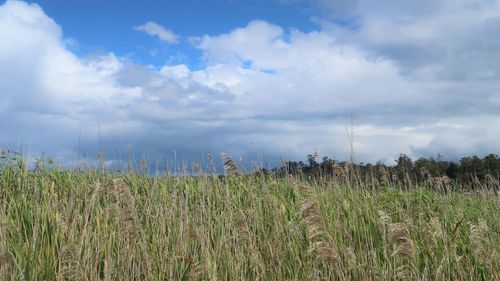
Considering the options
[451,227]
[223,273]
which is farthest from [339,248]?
[451,227]

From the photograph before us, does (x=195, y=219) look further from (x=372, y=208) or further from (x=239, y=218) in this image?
(x=372, y=208)

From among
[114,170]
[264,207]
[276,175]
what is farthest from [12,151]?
[276,175]

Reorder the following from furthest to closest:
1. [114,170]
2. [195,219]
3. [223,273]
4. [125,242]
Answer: [114,170] < [195,219] < [223,273] < [125,242]

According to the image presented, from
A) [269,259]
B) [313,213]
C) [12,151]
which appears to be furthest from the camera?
[12,151]

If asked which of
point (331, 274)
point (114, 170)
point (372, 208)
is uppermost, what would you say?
point (114, 170)

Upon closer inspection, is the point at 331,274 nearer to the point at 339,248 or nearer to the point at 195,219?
the point at 339,248

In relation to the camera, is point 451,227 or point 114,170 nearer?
point 451,227

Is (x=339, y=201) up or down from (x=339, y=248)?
up

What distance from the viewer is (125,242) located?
4770mm

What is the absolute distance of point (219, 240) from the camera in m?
5.97

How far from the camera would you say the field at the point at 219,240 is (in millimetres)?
4426

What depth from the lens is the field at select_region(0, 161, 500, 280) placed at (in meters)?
4.43

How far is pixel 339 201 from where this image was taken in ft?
23.9

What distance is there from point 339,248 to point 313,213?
5.57 feet
